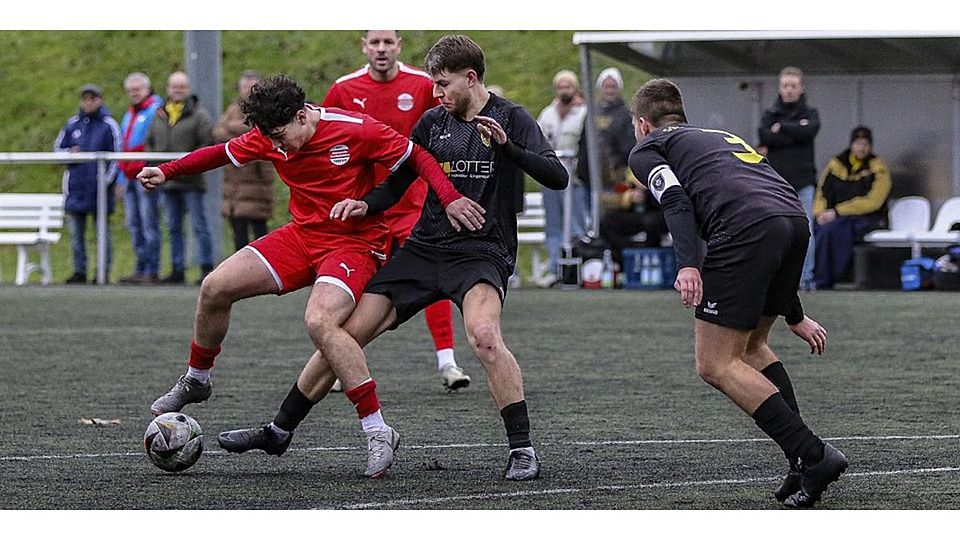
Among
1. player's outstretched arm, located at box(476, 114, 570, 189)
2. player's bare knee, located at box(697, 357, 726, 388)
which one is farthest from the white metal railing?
player's bare knee, located at box(697, 357, 726, 388)

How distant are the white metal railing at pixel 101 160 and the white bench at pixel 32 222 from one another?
1304mm

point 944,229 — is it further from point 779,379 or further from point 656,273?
point 779,379

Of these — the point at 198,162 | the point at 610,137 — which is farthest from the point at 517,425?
the point at 610,137

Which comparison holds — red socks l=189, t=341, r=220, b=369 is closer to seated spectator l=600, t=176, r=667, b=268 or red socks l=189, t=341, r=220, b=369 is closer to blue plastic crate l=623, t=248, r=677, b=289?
blue plastic crate l=623, t=248, r=677, b=289

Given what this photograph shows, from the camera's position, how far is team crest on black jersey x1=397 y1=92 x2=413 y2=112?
31.3 feet

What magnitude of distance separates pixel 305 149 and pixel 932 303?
10206mm

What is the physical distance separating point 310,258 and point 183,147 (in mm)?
12525

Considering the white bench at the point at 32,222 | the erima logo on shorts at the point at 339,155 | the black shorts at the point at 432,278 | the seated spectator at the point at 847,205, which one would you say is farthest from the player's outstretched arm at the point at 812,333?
the white bench at the point at 32,222

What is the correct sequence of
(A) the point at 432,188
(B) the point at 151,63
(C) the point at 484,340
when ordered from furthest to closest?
(B) the point at 151,63
(A) the point at 432,188
(C) the point at 484,340

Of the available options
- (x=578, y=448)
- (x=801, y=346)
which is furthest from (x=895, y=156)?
(x=578, y=448)

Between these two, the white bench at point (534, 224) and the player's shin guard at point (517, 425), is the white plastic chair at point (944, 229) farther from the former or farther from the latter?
the player's shin guard at point (517, 425)

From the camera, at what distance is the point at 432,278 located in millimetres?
7012

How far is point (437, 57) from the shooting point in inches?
274

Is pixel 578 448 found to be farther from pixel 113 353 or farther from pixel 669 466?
pixel 113 353
